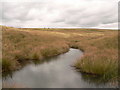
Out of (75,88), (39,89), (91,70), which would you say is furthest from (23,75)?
(91,70)

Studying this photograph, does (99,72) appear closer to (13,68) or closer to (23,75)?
(23,75)

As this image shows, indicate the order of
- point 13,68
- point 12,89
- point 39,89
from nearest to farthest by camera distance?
point 12,89 < point 39,89 < point 13,68

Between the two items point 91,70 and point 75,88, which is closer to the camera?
point 75,88

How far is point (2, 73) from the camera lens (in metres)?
8.27

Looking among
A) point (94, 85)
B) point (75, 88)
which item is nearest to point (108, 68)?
point (94, 85)

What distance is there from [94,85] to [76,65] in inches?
118

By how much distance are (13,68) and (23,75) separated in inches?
47.4

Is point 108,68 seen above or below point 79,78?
above

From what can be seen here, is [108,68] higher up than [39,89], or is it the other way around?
[108,68]

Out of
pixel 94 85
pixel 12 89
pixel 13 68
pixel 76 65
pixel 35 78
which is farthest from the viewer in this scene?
pixel 76 65

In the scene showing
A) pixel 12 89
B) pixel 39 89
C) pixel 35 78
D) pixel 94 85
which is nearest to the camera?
pixel 12 89

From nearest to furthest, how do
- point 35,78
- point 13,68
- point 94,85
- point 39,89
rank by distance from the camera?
point 39,89 < point 94,85 < point 35,78 < point 13,68

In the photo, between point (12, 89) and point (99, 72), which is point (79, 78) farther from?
point (12, 89)

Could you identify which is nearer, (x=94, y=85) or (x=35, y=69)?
(x=94, y=85)
